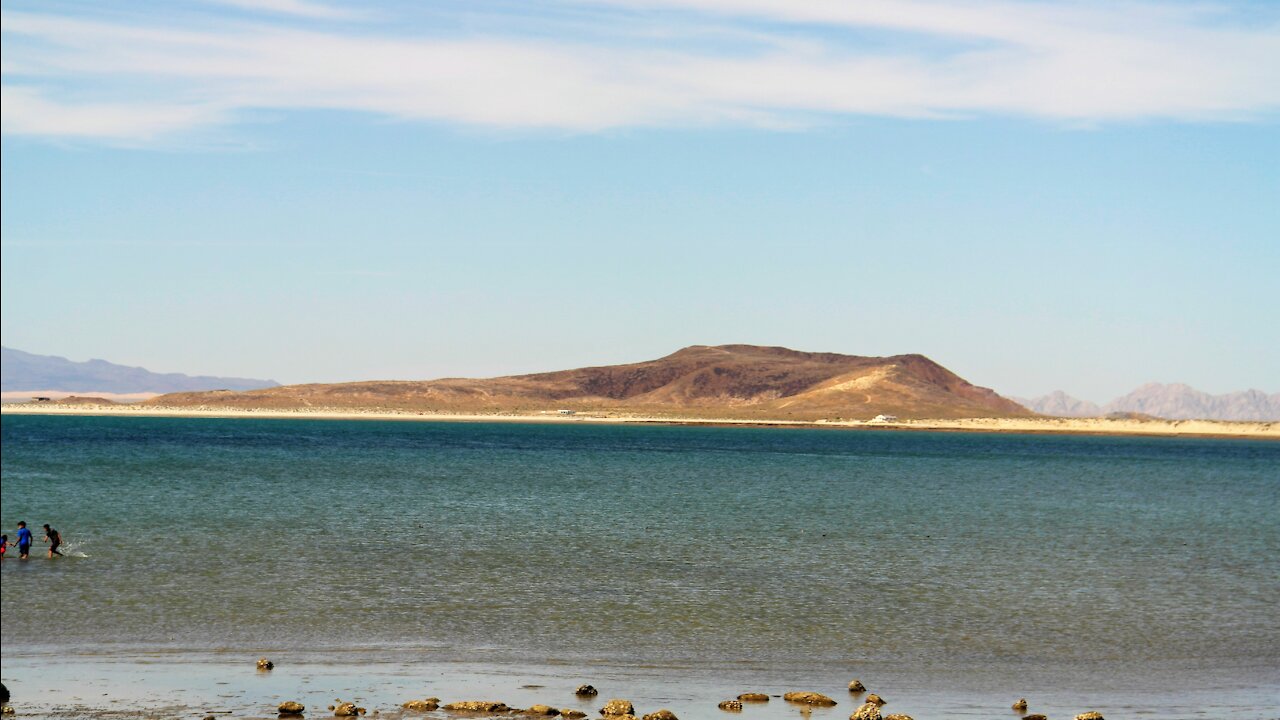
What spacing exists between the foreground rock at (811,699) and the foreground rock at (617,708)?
3.15 metres

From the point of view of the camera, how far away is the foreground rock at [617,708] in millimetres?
21625

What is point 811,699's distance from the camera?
23156mm

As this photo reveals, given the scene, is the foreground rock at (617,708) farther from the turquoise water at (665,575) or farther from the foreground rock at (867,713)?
the turquoise water at (665,575)

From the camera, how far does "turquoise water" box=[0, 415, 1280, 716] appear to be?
92.4 feet

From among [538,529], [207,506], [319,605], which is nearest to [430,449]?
[207,506]

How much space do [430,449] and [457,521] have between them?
8598 cm

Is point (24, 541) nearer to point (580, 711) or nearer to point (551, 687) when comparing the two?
point (551, 687)

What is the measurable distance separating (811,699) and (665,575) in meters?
16.2

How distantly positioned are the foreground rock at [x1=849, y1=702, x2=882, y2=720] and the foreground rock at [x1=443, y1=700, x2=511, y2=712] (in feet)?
19.5

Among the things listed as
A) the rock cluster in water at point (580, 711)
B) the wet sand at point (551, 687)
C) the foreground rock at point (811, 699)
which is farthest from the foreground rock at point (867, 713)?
the foreground rock at point (811, 699)

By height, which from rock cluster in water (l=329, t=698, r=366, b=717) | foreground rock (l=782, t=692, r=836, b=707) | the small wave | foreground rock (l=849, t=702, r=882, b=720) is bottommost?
the small wave

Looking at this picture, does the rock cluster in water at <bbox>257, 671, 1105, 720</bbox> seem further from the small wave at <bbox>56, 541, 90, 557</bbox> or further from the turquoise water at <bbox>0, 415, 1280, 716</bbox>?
the small wave at <bbox>56, 541, 90, 557</bbox>

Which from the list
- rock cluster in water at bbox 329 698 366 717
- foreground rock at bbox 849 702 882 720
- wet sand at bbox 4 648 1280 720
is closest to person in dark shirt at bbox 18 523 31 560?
wet sand at bbox 4 648 1280 720

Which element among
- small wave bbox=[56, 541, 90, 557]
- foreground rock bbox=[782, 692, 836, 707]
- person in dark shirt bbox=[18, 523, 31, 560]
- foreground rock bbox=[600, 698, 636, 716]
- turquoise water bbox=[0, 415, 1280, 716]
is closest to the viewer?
foreground rock bbox=[600, 698, 636, 716]
